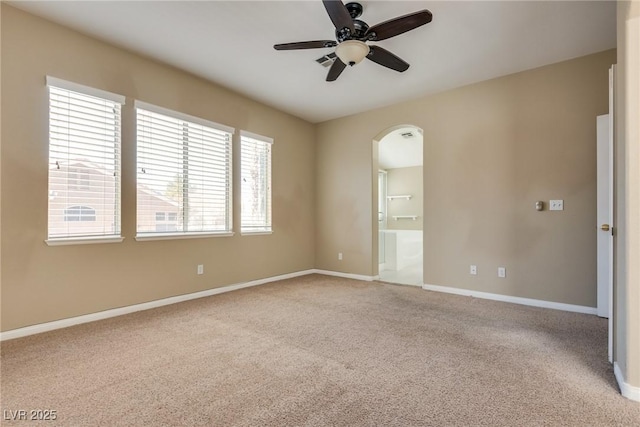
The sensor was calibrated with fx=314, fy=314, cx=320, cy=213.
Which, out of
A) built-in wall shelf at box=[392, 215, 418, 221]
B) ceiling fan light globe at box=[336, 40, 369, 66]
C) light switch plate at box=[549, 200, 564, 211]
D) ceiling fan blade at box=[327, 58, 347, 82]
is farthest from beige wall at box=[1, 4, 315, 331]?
built-in wall shelf at box=[392, 215, 418, 221]

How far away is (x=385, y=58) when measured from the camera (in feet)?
9.24

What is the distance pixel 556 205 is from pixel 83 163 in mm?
4968

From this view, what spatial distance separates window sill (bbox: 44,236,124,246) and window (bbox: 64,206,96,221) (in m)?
0.19

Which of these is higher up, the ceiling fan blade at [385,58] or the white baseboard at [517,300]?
the ceiling fan blade at [385,58]

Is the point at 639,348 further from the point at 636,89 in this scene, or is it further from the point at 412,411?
the point at 636,89

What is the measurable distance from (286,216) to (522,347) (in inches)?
144

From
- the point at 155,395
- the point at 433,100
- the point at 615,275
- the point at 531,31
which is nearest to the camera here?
the point at 155,395

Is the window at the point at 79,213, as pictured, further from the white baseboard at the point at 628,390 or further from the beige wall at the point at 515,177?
the white baseboard at the point at 628,390

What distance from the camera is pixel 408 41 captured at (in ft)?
10.1

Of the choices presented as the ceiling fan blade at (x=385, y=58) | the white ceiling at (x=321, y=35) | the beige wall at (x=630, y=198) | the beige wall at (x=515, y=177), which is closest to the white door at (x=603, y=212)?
the beige wall at (x=515, y=177)

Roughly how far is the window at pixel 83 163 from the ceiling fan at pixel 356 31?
196 cm

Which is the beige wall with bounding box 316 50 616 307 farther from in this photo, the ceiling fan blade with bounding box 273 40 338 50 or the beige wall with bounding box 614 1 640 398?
the ceiling fan blade with bounding box 273 40 338 50

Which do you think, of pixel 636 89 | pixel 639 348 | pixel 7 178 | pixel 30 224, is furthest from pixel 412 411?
pixel 7 178

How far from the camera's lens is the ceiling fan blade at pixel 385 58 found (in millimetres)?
2656
